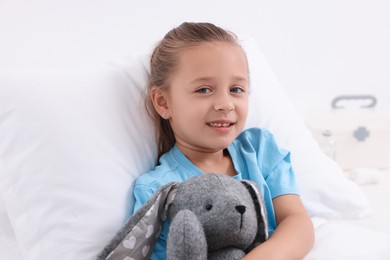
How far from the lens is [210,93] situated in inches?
39.5

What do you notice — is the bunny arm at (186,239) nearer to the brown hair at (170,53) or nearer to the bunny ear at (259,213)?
the bunny ear at (259,213)

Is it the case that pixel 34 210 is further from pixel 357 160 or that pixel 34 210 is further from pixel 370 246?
pixel 357 160

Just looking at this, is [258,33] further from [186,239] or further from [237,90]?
[186,239]

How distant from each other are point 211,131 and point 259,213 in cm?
19

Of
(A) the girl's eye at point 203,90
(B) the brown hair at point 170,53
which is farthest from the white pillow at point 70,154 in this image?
(A) the girl's eye at point 203,90

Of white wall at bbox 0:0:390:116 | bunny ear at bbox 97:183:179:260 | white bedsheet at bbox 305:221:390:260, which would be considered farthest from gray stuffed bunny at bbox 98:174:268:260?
white wall at bbox 0:0:390:116

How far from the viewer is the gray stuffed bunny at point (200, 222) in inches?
30.6

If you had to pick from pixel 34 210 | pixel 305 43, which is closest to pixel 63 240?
pixel 34 210

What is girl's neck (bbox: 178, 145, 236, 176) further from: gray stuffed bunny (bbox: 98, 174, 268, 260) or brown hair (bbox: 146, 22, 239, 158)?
gray stuffed bunny (bbox: 98, 174, 268, 260)

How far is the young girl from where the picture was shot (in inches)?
39.0

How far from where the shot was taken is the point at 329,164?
1272mm

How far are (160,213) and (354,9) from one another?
1217mm

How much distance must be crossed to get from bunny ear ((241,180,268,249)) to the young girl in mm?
20

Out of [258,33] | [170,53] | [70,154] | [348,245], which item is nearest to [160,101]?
[170,53]
